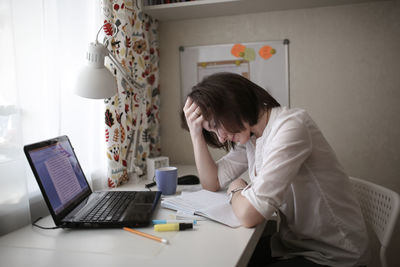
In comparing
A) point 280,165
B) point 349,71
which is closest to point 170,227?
point 280,165

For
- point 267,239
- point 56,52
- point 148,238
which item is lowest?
point 267,239

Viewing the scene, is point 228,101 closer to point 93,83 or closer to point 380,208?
point 93,83

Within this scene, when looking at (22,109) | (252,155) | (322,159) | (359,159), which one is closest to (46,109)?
(22,109)

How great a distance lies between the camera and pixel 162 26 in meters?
2.16

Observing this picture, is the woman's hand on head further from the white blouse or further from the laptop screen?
the laptop screen

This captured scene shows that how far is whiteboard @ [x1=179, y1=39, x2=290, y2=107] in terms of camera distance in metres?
1.97

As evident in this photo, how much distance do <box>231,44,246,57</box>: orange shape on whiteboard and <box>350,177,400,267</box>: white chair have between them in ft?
3.41

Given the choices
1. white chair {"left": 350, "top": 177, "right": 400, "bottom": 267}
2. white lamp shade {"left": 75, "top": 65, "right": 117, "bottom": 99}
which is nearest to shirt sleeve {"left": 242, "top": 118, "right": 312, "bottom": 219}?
white chair {"left": 350, "top": 177, "right": 400, "bottom": 267}

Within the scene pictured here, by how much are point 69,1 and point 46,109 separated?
0.46 meters

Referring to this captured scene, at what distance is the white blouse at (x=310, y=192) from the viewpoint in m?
0.96

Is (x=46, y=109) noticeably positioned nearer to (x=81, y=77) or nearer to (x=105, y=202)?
(x=81, y=77)

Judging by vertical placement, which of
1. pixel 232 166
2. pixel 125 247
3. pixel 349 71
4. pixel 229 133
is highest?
pixel 349 71

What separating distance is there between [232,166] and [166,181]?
0.28 metres

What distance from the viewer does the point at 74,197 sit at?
44.9 inches
